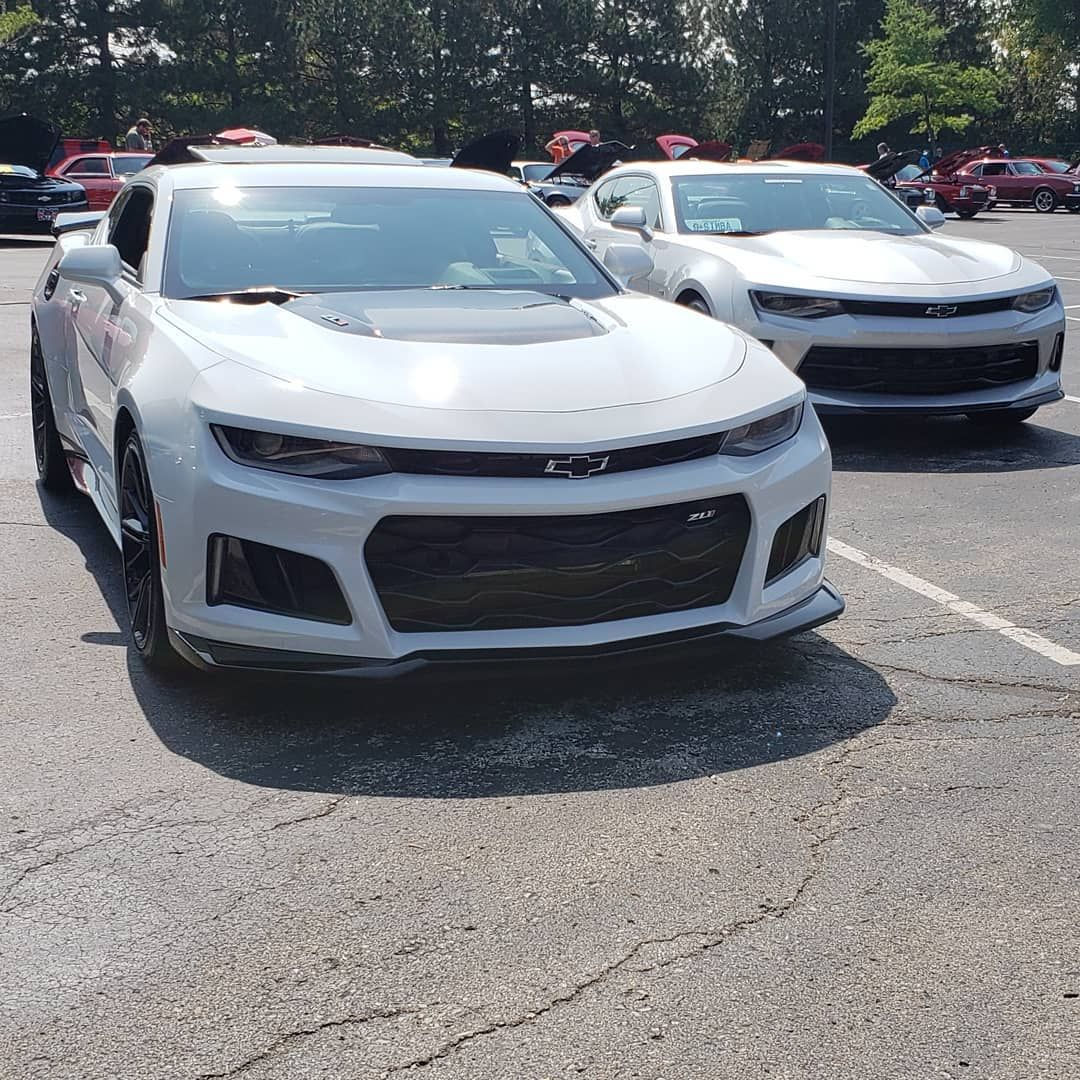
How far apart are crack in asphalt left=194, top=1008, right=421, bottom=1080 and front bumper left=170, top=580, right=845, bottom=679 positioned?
1.21m

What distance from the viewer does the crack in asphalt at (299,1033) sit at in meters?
2.33

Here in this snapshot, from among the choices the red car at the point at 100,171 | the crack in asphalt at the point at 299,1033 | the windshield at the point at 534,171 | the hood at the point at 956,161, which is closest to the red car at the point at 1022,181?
the hood at the point at 956,161

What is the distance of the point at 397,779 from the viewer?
3.46m

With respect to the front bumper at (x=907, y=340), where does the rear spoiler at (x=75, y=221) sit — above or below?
above

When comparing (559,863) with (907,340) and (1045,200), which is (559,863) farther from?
(1045,200)

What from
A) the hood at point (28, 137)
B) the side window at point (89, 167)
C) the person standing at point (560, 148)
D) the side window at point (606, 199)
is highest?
the side window at point (606, 199)

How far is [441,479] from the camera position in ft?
11.8

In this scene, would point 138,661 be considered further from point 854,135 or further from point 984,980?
point 854,135

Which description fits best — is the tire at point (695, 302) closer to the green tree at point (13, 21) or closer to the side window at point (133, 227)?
the side window at point (133, 227)

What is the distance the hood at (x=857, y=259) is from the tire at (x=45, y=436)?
353 cm

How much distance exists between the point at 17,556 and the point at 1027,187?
34.7m

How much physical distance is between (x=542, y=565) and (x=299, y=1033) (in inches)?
58.4

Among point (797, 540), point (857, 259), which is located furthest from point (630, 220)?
point (797, 540)

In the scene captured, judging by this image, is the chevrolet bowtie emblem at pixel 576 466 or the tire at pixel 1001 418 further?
the tire at pixel 1001 418
